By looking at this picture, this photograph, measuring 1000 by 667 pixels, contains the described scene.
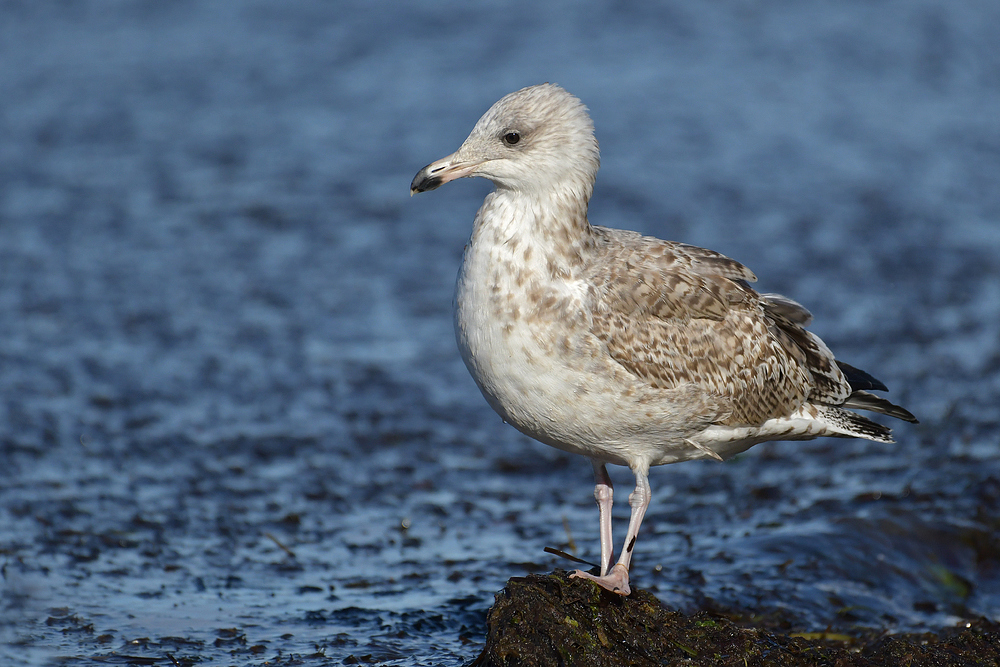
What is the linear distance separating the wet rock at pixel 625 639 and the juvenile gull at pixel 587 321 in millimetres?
136

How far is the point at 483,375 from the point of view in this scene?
5.33 m

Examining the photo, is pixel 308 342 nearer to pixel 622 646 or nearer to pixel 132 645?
pixel 132 645

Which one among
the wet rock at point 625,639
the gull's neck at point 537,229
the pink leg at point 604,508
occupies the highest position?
the gull's neck at point 537,229

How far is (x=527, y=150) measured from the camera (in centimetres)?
548

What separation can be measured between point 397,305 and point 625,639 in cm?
648

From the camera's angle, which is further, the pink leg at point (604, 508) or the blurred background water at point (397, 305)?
the blurred background water at point (397, 305)

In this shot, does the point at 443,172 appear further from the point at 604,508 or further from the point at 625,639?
the point at 625,639

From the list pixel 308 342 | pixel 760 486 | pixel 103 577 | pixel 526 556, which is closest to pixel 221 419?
pixel 308 342

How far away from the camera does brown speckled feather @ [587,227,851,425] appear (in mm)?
5496

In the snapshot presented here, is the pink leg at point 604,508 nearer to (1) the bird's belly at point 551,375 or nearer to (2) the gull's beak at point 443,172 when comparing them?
(1) the bird's belly at point 551,375

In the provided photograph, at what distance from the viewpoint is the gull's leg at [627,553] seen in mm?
5336

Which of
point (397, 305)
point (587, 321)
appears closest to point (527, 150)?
point (587, 321)

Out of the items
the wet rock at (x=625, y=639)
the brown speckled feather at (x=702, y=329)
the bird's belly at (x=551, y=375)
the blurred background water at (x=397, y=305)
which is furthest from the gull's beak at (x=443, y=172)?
the blurred background water at (x=397, y=305)

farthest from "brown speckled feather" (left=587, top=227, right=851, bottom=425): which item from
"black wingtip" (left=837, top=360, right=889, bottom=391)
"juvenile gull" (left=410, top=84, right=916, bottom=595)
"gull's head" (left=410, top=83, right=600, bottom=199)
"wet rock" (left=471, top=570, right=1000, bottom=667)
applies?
"wet rock" (left=471, top=570, right=1000, bottom=667)
